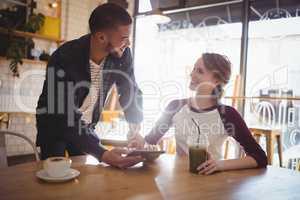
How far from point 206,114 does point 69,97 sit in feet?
2.45

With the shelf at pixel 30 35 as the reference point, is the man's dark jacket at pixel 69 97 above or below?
below

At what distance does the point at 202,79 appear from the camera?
1.87m

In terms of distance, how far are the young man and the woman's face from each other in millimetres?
450

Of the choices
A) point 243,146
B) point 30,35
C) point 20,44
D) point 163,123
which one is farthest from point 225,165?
point 30,35

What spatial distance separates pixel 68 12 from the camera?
503cm

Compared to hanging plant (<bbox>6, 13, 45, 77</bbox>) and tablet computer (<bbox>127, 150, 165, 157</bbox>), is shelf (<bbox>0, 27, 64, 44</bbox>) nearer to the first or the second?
hanging plant (<bbox>6, 13, 45, 77</bbox>)

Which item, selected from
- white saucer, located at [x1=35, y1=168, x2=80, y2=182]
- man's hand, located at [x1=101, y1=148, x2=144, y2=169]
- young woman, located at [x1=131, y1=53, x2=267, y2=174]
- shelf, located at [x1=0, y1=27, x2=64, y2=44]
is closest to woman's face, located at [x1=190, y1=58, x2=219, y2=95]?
young woman, located at [x1=131, y1=53, x2=267, y2=174]

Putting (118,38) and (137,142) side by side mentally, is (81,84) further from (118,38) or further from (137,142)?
(137,142)

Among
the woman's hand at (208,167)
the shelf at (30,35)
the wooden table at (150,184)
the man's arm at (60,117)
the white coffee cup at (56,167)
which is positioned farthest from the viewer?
the shelf at (30,35)

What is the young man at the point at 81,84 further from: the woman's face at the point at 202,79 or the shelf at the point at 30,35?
the shelf at the point at 30,35

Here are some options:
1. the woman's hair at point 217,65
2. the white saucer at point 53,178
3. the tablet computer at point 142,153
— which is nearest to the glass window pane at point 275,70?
the woman's hair at point 217,65

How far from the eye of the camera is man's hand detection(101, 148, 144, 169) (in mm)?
1283

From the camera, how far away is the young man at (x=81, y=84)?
1.48 m

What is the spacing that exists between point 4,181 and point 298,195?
0.98 meters
